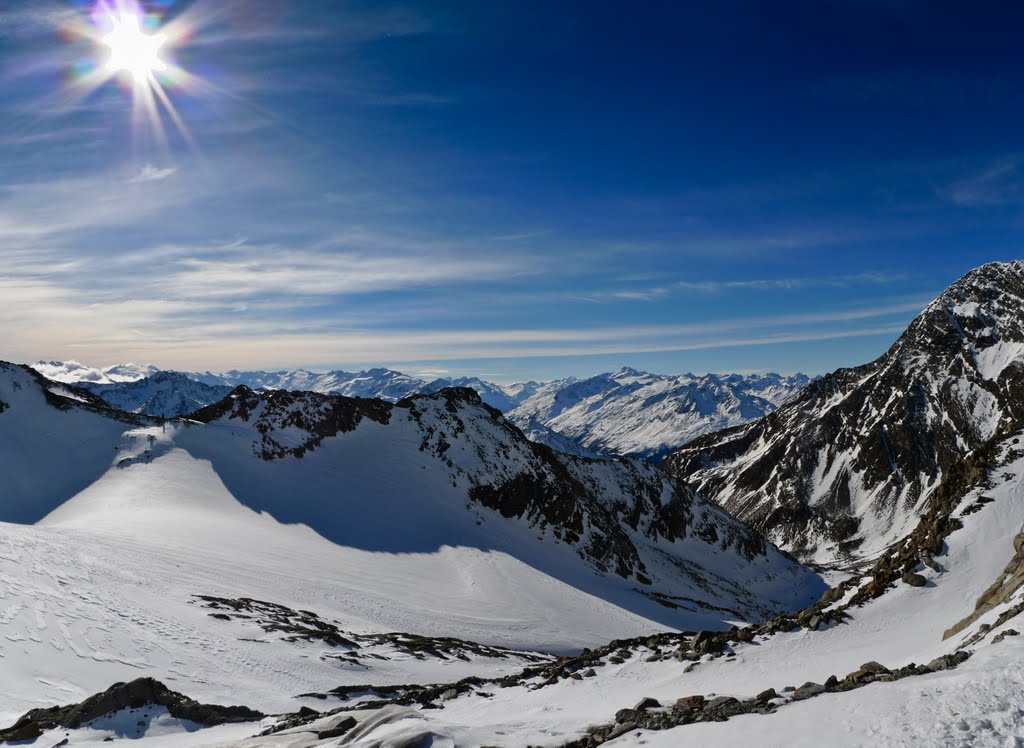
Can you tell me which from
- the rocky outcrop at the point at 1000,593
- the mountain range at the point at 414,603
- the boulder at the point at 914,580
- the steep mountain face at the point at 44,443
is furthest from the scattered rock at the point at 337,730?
the steep mountain face at the point at 44,443

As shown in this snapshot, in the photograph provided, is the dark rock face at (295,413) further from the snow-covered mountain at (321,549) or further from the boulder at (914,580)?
the boulder at (914,580)

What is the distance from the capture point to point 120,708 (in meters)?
17.5

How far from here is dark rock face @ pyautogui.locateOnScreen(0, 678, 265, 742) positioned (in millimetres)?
15562

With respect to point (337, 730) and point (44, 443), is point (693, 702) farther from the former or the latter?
point (44, 443)

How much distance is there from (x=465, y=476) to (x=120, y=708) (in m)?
74.4

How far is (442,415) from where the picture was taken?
101875 mm

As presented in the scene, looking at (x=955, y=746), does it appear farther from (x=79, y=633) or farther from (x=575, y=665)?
(x=79, y=633)

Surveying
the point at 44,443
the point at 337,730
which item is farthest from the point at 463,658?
the point at 44,443

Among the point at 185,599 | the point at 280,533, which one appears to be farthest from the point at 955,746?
the point at 280,533

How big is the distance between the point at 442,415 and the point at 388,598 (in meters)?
52.1

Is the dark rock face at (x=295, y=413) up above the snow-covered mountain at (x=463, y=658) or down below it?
above

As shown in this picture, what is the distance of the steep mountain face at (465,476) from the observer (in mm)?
84688

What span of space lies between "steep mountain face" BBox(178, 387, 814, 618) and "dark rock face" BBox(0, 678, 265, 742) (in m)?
51.2

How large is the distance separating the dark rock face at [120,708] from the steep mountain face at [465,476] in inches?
2016
